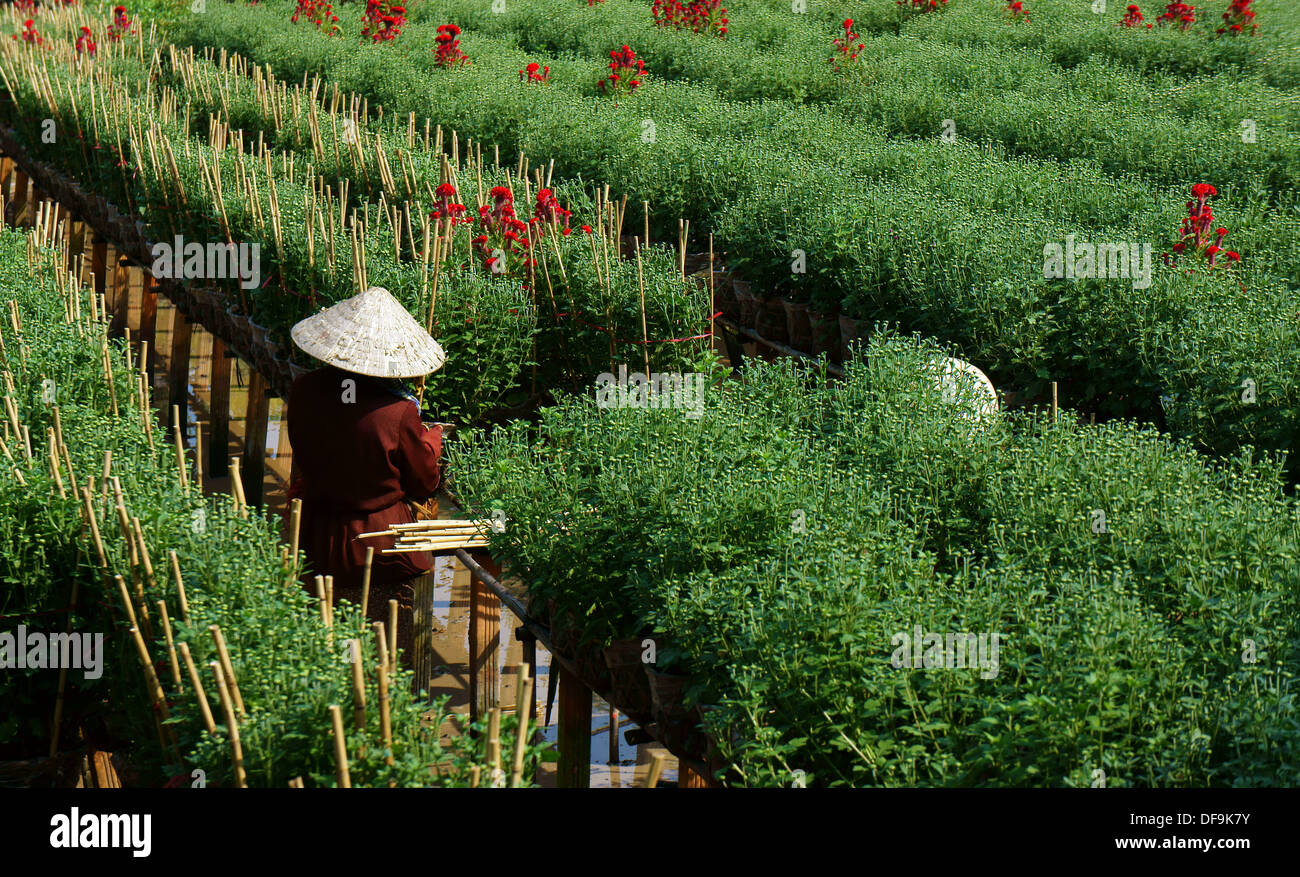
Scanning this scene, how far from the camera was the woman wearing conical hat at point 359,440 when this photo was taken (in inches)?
213

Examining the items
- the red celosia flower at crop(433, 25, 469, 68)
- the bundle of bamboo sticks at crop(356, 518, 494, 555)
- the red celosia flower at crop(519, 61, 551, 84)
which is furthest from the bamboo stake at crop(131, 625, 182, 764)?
the red celosia flower at crop(433, 25, 469, 68)

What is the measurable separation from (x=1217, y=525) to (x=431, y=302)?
4.12m

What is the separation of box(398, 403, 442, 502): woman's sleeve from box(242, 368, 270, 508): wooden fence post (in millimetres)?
4399

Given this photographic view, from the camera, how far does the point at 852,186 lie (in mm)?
8312

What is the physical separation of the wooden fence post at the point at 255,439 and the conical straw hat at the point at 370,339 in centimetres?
410

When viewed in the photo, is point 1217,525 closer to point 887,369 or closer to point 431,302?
point 887,369

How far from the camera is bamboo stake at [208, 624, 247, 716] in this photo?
3258 millimetres

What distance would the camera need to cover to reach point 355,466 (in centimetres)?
543

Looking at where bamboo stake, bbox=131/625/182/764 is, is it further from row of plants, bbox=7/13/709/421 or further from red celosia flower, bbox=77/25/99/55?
red celosia flower, bbox=77/25/99/55

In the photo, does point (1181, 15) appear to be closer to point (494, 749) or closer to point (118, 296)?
point (118, 296)

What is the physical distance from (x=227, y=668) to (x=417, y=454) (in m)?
2.21

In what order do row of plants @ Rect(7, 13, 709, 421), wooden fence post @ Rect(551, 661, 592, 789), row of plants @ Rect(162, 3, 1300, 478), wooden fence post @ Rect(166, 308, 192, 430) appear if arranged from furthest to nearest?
wooden fence post @ Rect(166, 308, 192, 430)
row of plants @ Rect(7, 13, 709, 421)
row of plants @ Rect(162, 3, 1300, 478)
wooden fence post @ Rect(551, 661, 592, 789)

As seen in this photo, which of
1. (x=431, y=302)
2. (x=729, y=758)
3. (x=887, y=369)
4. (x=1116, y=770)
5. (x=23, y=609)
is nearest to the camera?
(x=1116, y=770)

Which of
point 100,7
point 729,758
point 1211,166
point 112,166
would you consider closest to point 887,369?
point 729,758
